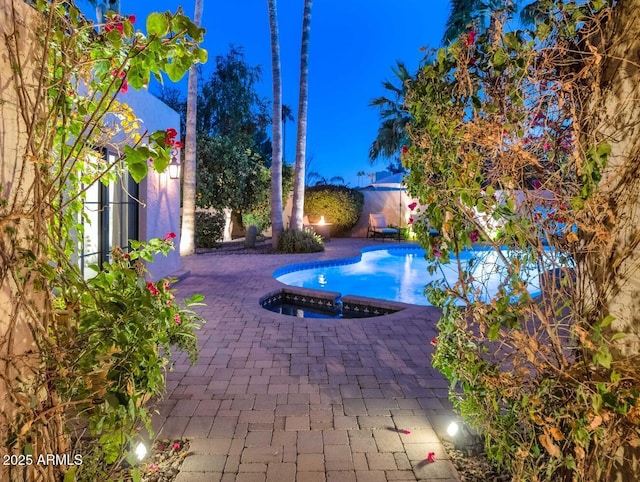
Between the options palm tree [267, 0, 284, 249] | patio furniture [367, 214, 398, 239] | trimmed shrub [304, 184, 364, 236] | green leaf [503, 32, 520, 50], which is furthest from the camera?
trimmed shrub [304, 184, 364, 236]

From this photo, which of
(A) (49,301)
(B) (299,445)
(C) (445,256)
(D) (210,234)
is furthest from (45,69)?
(D) (210,234)

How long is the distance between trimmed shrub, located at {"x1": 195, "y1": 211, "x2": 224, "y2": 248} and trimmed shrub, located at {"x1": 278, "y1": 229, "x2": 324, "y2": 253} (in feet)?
8.22

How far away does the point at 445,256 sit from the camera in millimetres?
2248

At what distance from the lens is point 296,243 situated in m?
13.3

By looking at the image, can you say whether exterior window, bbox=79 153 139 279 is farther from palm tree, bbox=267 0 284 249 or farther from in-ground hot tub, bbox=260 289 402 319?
palm tree, bbox=267 0 284 249

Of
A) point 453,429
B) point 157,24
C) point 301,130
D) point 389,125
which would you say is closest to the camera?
point 157,24

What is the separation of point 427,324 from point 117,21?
4.63 m

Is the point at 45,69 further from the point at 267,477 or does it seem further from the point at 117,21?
the point at 267,477

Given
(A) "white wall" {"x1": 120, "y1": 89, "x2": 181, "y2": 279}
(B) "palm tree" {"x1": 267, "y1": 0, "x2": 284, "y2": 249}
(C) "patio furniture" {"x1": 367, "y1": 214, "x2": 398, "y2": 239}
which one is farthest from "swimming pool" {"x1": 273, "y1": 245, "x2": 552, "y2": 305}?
(C) "patio furniture" {"x1": 367, "y1": 214, "x2": 398, "y2": 239}

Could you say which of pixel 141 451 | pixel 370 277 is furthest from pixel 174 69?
pixel 370 277

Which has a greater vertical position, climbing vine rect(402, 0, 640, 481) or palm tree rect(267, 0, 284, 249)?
palm tree rect(267, 0, 284, 249)

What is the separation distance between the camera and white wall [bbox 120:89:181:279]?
729 centimetres

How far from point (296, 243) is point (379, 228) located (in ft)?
19.4

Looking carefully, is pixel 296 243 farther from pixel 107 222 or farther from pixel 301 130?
pixel 107 222
